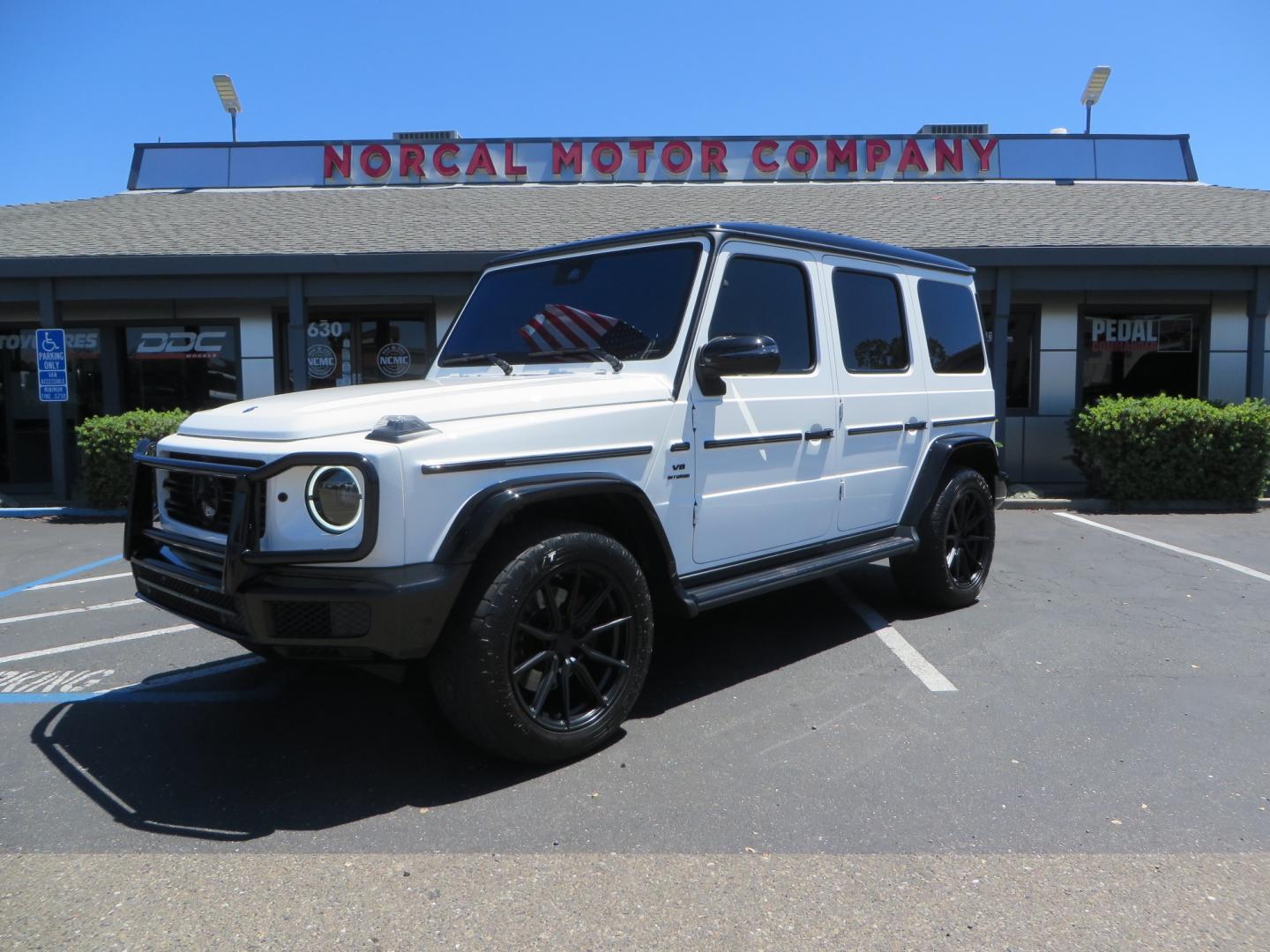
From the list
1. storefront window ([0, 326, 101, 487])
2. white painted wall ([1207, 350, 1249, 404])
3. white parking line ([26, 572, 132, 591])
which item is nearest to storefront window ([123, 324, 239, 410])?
storefront window ([0, 326, 101, 487])

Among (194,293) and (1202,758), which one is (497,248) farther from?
(1202,758)

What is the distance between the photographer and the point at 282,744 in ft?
11.8

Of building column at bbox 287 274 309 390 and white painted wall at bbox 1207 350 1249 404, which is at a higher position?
building column at bbox 287 274 309 390

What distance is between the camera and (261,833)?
113 inches

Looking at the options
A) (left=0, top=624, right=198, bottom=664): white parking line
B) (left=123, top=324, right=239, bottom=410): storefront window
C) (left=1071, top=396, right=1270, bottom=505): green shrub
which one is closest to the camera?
(left=0, top=624, right=198, bottom=664): white parking line

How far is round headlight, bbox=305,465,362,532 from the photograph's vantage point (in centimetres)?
285

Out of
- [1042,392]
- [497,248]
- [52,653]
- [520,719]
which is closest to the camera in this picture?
[520,719]

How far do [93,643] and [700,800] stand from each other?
386 centimetres

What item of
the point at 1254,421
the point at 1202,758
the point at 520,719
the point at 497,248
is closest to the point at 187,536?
the point at 520,719

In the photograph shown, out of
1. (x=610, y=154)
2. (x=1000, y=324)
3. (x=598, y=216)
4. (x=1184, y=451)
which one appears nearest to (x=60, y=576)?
(x=598, y=216)

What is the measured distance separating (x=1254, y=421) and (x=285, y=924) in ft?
37.3

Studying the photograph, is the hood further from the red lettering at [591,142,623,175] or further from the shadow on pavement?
the red lettering at [591,142,623,175]

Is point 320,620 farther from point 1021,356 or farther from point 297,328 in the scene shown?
point 1021,356

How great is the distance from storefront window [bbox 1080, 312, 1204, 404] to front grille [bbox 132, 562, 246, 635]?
1261 cm
